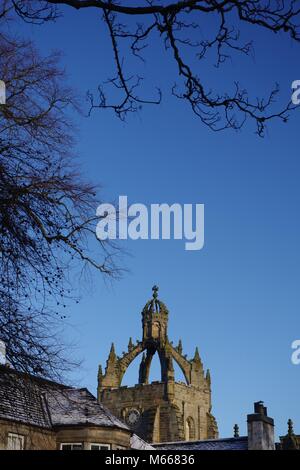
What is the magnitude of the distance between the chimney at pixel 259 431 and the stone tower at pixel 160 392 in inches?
1635

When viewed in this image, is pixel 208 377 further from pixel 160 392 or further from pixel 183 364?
pixel 160 392

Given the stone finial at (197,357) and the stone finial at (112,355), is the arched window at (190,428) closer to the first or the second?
the stone finial at (197,357)

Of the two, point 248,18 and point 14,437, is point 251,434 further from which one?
point 248,18

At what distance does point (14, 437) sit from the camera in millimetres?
24031

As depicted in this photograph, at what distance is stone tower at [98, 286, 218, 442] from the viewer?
72.2 m

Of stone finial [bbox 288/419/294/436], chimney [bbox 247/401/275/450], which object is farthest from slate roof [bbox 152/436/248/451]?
stone finial [bbox 288/419/294/436]

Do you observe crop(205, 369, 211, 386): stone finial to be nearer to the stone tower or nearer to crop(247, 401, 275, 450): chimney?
the stone tower

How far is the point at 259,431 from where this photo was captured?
98.0 ft

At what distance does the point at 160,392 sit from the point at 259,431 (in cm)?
4473

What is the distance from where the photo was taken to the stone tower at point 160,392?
7219cm

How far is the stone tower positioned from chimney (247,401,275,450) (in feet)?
136

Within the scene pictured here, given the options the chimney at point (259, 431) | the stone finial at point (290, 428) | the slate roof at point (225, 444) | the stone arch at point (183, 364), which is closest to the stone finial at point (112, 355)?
the stone arch at point (183, 364)

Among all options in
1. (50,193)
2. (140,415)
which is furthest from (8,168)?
(140,415)
